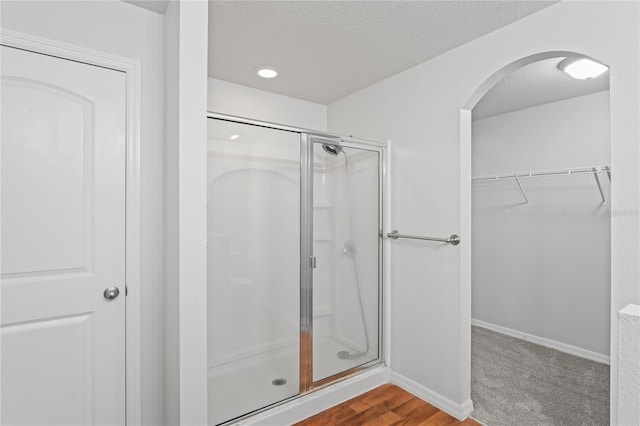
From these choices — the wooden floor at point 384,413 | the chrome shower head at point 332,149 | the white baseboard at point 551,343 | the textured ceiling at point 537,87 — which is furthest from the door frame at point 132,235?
the white baseboard at point 551,343

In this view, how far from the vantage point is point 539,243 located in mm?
3316

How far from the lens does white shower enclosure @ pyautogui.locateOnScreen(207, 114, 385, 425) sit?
2.15m

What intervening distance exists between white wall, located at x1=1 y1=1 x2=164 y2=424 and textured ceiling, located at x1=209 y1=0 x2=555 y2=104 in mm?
389

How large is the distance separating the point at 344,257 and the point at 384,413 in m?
1.03

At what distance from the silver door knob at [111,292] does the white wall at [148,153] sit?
114 mm

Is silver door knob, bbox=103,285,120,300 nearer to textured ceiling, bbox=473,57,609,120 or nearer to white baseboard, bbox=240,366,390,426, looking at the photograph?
white baseboard, bbox=240,366,390,426

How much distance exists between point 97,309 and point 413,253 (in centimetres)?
194

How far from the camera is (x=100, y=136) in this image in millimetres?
1683

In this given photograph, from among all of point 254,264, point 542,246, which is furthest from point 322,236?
point 542,246

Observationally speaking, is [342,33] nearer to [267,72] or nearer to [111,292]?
[267,72]

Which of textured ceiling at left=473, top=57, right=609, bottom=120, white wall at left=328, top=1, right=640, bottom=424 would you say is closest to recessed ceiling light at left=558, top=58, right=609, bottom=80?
textured ceiling at left=473, top=57, right=609, bottom=120

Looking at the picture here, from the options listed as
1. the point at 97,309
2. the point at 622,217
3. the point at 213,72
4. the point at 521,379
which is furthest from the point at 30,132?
the point at 521,379

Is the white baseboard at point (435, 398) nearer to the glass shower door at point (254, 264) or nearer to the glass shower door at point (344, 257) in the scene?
the glass shower door at point (344, 257)

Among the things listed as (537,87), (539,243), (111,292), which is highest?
(537,87)
